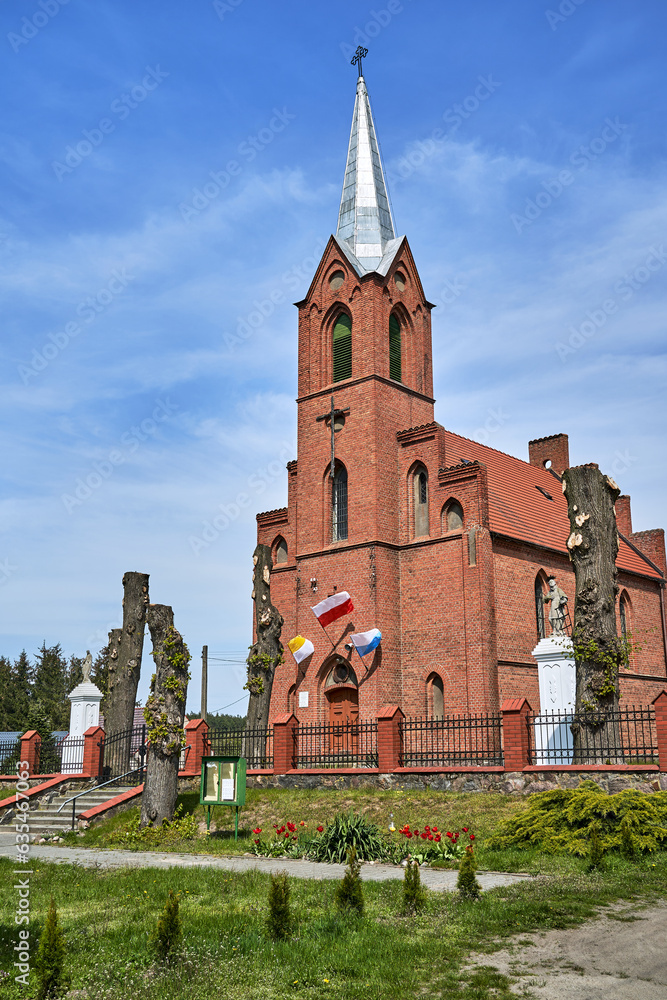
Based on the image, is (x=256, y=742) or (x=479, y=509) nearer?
(x=256, y=742)

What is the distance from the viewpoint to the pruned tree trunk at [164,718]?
55.7ft

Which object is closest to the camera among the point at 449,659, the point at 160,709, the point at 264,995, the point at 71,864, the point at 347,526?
the point at 264,995

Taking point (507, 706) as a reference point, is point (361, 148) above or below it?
above

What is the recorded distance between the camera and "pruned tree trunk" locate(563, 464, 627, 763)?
1706 cm

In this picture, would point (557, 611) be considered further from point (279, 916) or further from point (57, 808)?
point (279, 916)

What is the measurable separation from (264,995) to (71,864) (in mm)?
7757

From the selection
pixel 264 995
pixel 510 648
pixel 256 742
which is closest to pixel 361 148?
pixel 510 648

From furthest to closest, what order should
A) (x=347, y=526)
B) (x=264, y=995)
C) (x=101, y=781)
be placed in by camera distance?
(x=347, y=526)
(x=101, y=781)
(x=264, y=995)

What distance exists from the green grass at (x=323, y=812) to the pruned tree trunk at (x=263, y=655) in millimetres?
3759

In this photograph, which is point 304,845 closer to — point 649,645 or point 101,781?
point 101,781

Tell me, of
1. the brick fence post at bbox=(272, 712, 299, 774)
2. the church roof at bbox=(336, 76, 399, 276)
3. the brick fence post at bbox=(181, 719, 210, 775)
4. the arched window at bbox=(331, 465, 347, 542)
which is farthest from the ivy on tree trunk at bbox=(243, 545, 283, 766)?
the church roof at bbox=(336, 76, 399, 276)

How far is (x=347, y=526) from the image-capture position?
27906 mm

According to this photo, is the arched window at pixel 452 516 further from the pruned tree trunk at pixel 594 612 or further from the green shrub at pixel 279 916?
the green shrub at pixel 279 916

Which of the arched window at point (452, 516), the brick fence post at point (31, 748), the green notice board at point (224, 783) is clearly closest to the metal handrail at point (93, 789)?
the green notice board at point (224, 783)
